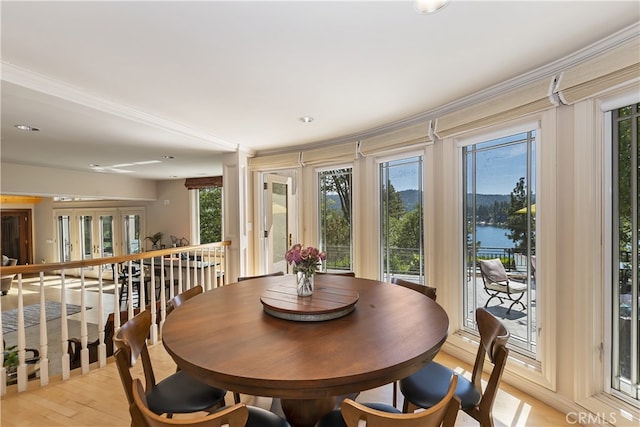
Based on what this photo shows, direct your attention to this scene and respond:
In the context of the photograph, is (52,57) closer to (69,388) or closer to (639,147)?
(69,388)

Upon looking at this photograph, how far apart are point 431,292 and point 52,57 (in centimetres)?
282

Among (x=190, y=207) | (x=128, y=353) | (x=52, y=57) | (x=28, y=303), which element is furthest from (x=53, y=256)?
(x=128, y=353)

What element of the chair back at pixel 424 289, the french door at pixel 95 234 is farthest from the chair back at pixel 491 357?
the french door at pixel 95 234

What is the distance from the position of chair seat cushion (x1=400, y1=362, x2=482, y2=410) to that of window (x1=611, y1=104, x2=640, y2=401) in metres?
1.07

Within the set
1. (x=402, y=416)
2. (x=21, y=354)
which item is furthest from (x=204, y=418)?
(x=21, y=354)

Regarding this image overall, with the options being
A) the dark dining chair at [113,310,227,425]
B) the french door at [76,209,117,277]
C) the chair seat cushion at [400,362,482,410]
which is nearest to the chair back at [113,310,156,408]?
the dark dining chair at [113,310,227,425]

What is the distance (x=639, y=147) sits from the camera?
1725mm

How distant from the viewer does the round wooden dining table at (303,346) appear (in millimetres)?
1044

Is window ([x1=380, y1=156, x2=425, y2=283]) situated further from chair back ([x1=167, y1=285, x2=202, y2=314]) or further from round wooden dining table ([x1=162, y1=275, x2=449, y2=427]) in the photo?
chair back ([x1=167, y1=285, x2=202, y2=314])

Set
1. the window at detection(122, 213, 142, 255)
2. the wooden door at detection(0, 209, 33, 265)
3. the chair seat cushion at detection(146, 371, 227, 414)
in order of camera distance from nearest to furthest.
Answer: the chair seat cushion at detection(146, 371, 227, 414) < the window at detection(122, 213, 142, 255) < the wooden door at detection(0, 209, 33, 265)

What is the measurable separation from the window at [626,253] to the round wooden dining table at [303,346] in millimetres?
1128

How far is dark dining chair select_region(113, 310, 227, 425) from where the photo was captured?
4.24ft

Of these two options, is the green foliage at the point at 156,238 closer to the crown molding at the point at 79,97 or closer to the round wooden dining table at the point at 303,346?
the crown molding at the point at 79,97

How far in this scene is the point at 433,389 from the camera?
4.81 feet
